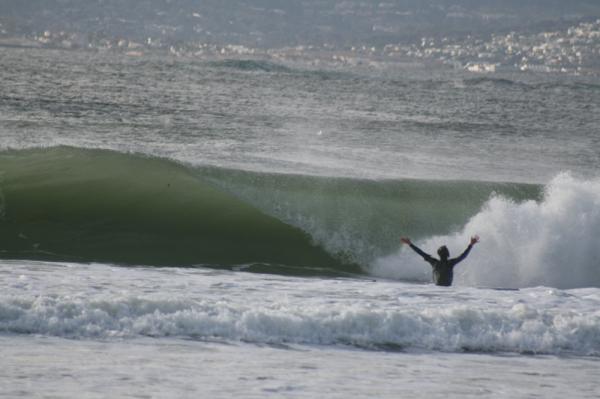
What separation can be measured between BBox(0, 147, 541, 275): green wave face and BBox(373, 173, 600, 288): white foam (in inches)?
33.7

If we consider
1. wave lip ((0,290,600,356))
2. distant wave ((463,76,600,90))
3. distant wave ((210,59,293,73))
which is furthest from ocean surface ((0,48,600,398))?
distant wave ((210,59,293,73))

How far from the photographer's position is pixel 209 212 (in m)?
21.2

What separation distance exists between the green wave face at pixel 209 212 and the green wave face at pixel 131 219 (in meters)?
0.02

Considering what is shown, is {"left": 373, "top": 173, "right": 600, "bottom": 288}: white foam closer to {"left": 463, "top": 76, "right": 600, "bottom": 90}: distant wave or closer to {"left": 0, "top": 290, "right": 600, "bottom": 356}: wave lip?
{"left": 0, "top": 290, "right": 600, "bottom": 356}: wave lip

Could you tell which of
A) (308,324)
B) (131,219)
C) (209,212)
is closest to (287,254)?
(209,212)

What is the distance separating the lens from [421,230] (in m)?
21.0

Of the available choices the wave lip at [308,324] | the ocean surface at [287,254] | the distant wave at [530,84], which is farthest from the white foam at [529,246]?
the distant wave at [530,84]

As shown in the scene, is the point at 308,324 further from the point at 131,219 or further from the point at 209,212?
the point at 209,212

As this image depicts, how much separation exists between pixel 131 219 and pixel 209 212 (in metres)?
1.53

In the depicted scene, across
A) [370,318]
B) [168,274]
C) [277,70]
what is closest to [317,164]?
[168,274]

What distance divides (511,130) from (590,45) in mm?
63929

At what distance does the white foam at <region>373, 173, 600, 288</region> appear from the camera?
18391mm

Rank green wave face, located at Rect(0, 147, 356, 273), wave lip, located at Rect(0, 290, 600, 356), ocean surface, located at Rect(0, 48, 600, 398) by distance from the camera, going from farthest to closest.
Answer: green wave face, located at Rect(0, 147, 356, 273), wave lip, located at Rect(0, 290, 600, 356), ocean surface, located at Rect(0, 48, 600, 398)

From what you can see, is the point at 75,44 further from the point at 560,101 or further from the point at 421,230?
the point at 421,230
